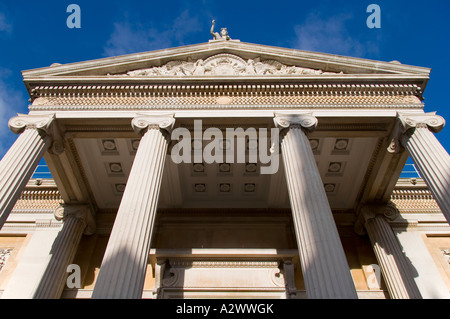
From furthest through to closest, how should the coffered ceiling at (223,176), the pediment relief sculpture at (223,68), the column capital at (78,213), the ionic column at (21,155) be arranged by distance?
1. the column capital at (78,213)
2. the coffered ceiling at (223,176)
3. the pediment relief sculpture at (223,68)
4. the ionic column at (21,155)

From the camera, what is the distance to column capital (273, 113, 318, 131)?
368 inches

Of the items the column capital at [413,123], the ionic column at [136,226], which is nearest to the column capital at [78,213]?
the ionic column at [136,226]

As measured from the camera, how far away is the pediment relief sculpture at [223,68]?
440 inches

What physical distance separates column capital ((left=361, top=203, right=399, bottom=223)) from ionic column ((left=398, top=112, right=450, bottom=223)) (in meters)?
3.14

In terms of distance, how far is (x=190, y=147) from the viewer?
37.4 ft

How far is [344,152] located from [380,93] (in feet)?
7.51

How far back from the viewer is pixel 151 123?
935 cm

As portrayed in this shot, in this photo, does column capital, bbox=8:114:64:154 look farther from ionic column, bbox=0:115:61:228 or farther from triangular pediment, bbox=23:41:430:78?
triangular pediment, bbox=23:41:430:78

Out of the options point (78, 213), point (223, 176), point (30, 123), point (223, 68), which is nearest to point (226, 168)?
point (223, 176)

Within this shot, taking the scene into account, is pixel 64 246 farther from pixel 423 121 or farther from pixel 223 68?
pixel 423 121

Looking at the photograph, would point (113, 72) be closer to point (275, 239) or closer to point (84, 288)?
point (84, 288)

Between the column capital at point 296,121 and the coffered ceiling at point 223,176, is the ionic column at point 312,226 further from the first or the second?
the coffered ceiling at point 223,176
